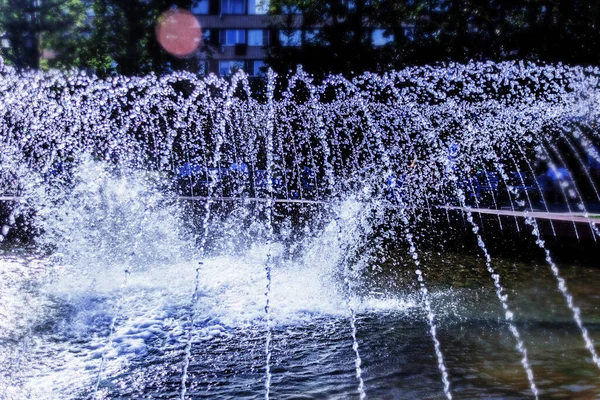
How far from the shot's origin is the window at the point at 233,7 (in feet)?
154

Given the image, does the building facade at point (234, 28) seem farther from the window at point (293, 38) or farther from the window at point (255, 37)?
the window at point (293, 38)

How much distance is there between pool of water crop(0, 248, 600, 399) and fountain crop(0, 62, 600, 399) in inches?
0.8

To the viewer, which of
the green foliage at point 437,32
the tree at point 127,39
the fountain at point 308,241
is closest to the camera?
the fountain at point 308,241

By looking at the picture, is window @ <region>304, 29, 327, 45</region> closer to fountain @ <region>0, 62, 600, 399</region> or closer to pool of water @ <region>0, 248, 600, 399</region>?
fountain @ <region>0, 62, 600, 399</region>

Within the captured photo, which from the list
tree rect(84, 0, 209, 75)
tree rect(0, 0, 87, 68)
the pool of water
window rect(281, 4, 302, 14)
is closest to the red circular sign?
tree rect(84, 0, 209, 75)

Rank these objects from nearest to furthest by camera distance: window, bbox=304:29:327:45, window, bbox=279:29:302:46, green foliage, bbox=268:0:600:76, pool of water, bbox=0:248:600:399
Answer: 1. pool of water, bbox=0:248:600:399
2. green foliage, bbox=268:0:600:76
3. window, bbox=304:29:327:45
4. window, bbox=279:29:302:46

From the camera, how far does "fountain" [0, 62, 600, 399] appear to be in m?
3.86

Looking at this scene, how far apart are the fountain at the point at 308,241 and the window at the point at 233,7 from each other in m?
29.6

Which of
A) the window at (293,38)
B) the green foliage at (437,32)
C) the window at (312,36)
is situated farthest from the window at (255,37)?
the window at (312,36)

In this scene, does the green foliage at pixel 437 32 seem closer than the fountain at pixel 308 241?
No

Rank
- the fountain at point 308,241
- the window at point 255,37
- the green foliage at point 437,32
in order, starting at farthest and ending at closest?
the window at point 255,37
the green foliage at point 437,32
the fountain at point 308,241

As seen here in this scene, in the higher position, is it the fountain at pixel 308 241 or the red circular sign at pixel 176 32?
the red circular sign at pixel 176 32

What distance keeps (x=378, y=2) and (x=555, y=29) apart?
5.92 m

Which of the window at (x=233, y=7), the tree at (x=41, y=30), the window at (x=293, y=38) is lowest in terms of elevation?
the window at (x=293, y=38)
